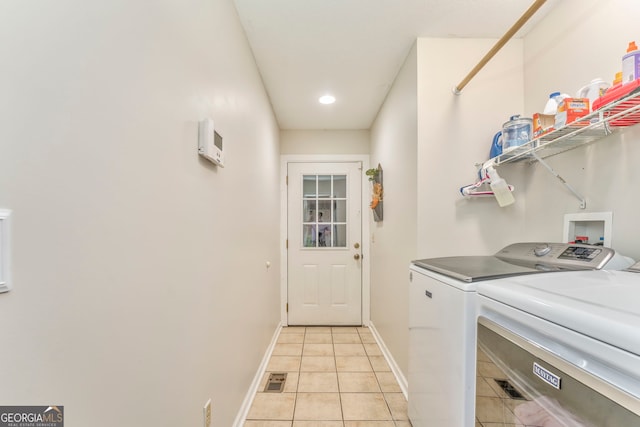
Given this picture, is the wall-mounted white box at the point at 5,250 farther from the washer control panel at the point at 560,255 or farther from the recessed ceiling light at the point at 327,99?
the recessed ceiling light at the point at 327,99

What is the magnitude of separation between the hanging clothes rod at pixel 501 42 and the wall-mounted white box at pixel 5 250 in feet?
5.67

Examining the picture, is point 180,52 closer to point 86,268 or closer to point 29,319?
point 86,268

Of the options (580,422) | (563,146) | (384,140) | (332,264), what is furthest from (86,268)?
(332,264)

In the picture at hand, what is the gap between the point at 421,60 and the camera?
1.88m

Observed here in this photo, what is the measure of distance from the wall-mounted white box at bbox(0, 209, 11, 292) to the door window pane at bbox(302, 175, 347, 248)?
3.15 m

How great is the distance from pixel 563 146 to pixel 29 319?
2030 millimetres

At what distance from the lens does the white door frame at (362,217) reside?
3.52 m

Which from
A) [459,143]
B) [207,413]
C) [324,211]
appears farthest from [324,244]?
[207,413]

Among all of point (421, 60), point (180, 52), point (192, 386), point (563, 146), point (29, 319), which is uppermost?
point (421, 60)

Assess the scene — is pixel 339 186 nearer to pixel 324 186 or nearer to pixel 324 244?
pixel 324 186

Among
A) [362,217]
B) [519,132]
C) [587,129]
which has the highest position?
[519,132]

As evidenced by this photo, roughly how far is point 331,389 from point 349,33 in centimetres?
243

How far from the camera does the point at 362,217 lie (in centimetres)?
355

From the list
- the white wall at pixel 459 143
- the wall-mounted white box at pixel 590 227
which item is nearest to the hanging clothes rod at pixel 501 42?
the white wall at pixel 459 143
